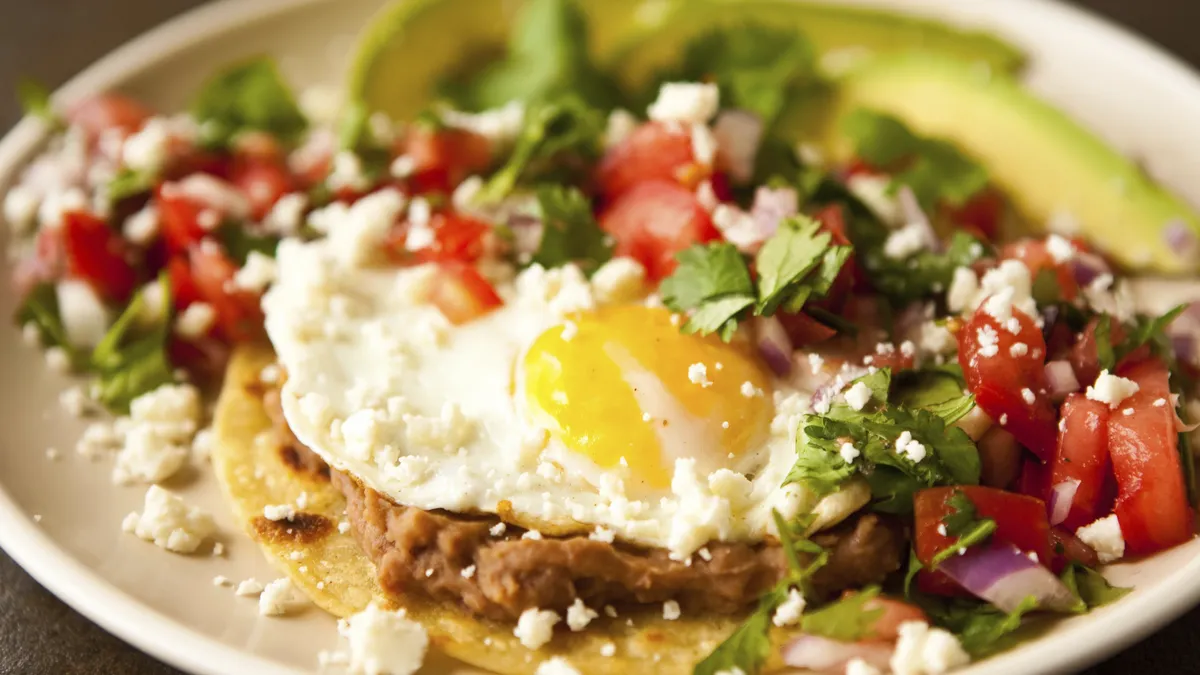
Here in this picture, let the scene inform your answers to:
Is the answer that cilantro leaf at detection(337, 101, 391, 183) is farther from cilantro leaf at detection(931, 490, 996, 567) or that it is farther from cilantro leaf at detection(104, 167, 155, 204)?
cilantro leaf at detection(931, 490, 996, 567)

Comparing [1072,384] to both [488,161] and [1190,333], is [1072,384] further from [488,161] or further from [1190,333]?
[488,161]

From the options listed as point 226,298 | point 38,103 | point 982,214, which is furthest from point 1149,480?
point 38,103

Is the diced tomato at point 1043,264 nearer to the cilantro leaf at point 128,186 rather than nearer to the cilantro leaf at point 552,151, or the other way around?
the cilantro leaf at point 552,151

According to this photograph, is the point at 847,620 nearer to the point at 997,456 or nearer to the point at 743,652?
the point at 743,652

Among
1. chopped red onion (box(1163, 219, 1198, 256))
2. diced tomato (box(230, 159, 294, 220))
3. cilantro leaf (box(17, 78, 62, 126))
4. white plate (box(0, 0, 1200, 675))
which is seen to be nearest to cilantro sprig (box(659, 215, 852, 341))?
white plate (box(0, 0, 1200, 675))

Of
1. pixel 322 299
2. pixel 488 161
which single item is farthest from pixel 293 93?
pixel 322 299

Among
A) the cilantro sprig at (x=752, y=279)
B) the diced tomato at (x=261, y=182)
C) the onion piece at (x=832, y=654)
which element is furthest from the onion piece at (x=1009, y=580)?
the diced tomato at (x=261, y=182)

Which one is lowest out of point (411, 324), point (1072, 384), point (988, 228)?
point (988, 228)
